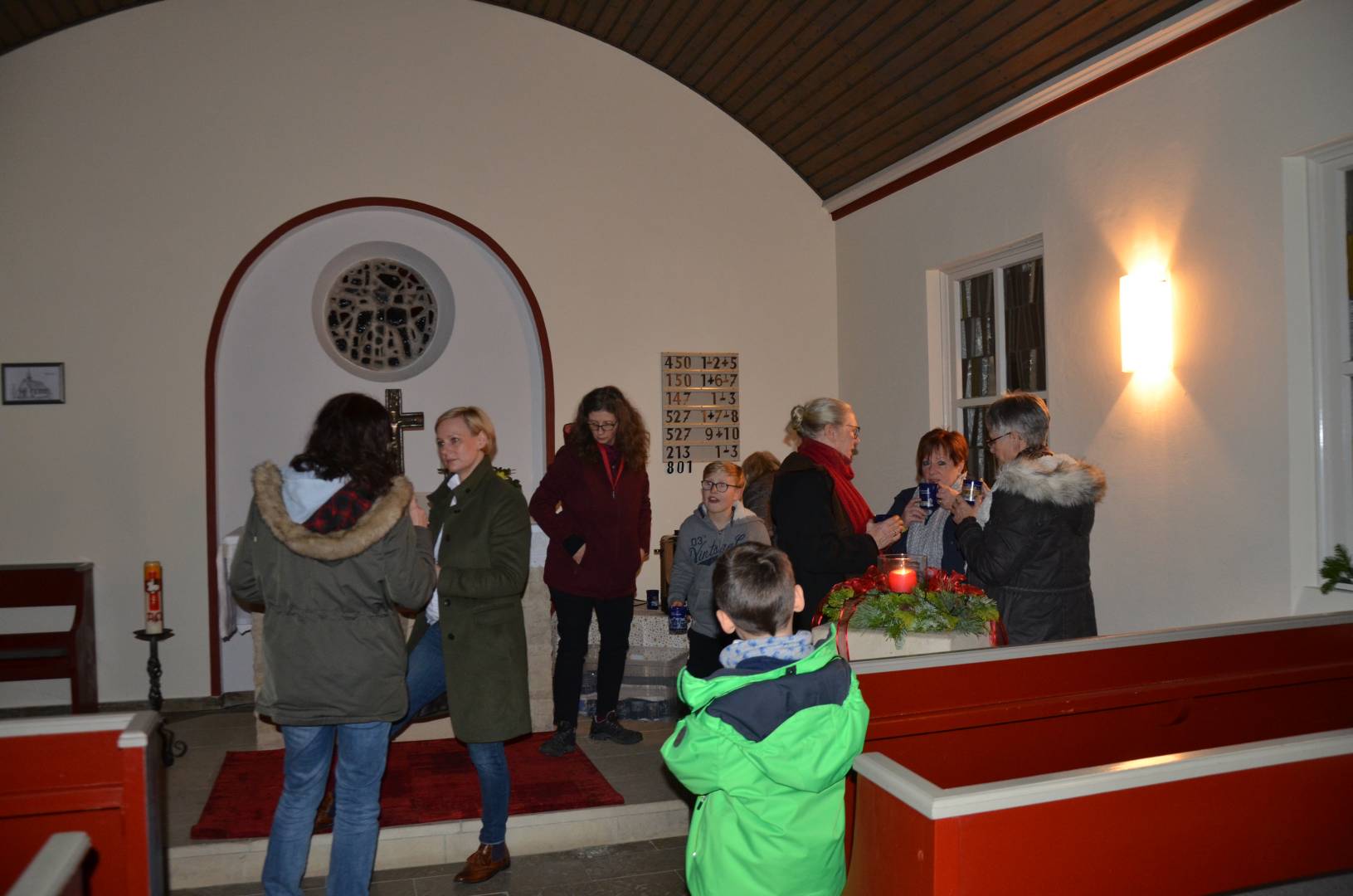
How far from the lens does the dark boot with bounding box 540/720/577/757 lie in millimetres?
4586

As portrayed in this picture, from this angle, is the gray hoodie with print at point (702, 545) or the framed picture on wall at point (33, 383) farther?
the framed picture on wall at point (33, 383)

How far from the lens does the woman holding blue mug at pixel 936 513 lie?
13.7 feet

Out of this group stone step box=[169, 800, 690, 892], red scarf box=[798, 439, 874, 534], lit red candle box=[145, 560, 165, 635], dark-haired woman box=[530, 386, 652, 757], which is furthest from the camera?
lit red candle box=[145, 560, 165, 635]

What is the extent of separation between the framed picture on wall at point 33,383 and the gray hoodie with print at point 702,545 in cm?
384

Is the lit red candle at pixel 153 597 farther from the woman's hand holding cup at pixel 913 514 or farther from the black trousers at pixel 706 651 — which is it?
the woman's hand holding cup at pixel 913 514

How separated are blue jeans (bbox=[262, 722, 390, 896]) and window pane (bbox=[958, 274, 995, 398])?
4.22 metres

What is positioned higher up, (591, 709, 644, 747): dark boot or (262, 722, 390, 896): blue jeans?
(262, 722, 390, 896): blue jeans

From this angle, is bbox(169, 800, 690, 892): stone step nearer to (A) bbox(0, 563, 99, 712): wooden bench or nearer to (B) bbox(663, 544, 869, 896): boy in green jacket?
(B) bbox(663, 544, 869, 896): boy in green jacket

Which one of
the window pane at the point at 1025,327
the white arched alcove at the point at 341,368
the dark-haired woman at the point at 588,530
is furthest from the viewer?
the white arched alcove at the point at 341,368

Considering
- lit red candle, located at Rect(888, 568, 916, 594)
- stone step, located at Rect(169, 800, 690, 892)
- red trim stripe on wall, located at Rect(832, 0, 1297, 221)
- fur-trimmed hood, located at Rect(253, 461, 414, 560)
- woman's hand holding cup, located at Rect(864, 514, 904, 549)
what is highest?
red trim stripe on wall, located at Rect(832, 0, 1297, 221)

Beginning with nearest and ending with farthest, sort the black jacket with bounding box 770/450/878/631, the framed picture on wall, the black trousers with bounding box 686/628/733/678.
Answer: the black jacket with bounding box 770/450/878/631 → the black trousers with bounding box 686/628/733/678 → the framed picture on wall

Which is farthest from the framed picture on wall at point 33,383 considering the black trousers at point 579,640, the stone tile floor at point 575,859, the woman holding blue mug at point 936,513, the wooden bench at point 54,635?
the woman holding blue mug at point 936,513

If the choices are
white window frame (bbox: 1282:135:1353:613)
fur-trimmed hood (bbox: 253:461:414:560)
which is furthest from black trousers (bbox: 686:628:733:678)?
white window frame (bbox: 1282:135:1353:613)

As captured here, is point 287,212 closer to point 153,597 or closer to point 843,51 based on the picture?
point 153,597
